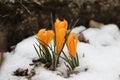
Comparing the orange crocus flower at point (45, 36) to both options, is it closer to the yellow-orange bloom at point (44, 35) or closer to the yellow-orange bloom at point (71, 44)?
the yellow-orange bloom at point (44, 35)

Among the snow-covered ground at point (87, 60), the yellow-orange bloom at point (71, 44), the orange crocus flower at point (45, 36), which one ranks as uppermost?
the orange crocus flower at point (45, 36)

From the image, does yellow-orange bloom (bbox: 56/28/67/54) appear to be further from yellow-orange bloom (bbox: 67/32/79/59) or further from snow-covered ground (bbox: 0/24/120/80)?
snow-covered ground (bbox: 0/24/120/80)

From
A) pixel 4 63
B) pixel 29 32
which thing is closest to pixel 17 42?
pixel 29 32

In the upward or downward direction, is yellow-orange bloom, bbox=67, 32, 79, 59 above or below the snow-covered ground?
above

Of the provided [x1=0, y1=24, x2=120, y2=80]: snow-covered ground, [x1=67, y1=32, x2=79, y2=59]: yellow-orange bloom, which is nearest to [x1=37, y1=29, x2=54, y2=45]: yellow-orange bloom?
[x1=67, y1=32, x2=79, y2=59]: yellow-orange bloom

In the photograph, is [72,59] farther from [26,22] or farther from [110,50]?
[26,22]

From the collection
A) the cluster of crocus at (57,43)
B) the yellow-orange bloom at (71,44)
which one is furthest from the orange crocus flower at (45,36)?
the yellow-orange bloom at (71,44)

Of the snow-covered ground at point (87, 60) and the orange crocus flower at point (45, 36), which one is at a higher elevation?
the orange crocus flower at point (45, 36)
